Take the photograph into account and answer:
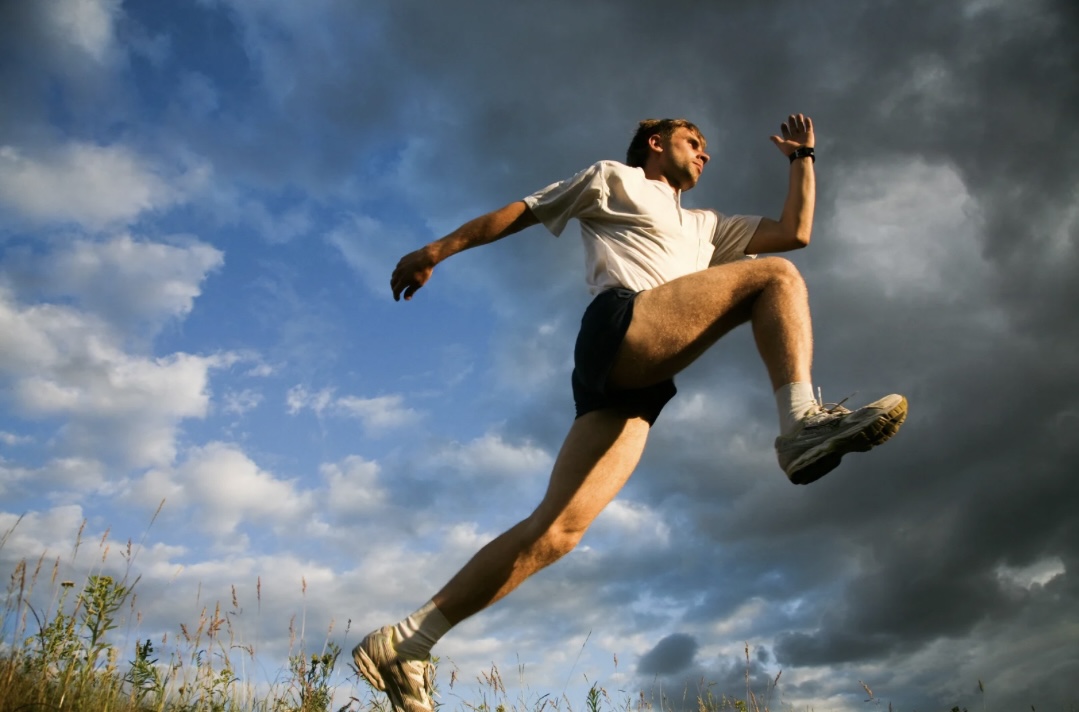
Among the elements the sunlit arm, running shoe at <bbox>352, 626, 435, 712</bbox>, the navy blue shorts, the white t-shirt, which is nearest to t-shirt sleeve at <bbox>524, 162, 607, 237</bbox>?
the white t-shirt

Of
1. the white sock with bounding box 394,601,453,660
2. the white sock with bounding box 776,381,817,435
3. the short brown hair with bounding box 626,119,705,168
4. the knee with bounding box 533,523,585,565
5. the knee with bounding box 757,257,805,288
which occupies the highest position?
the short brown hair with bounding box 626,119,705,168

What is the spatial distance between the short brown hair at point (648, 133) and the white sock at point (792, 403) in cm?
216

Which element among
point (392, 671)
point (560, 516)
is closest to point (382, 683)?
point (392, 671)

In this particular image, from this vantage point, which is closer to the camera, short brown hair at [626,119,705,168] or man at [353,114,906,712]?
man at [353,114,906,712]

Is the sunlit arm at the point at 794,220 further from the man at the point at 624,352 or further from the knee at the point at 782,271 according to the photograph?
the knee at the point at 782,271

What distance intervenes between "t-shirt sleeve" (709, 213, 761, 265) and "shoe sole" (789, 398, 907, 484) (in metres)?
1.90

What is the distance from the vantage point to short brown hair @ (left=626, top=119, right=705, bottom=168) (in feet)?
16.8

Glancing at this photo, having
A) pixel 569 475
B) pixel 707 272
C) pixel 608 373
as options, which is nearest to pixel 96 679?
pixel 569 475

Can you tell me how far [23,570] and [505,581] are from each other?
2859 millimetres

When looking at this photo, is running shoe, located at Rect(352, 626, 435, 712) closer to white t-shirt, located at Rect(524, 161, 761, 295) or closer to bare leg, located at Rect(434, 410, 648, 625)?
bare leg, located at Rect(434, 410, 648, 625)

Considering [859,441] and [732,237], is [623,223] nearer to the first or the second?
[732,237]

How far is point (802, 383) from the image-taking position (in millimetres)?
3438

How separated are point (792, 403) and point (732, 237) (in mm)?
1770

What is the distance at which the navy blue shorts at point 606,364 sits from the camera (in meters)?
3.77
